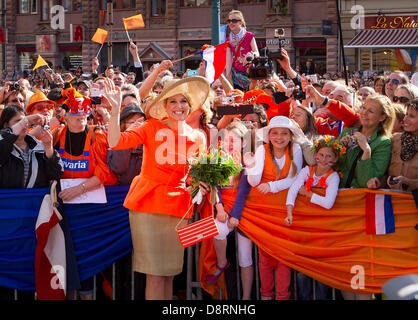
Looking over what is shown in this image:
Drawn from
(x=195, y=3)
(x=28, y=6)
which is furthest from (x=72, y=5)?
(x=195, y=3)

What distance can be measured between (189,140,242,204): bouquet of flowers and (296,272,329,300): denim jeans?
109 centimetres

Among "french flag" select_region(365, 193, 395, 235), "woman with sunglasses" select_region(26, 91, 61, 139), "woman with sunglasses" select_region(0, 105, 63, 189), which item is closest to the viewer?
"french flag" select_region(365, 193, 395, 235)

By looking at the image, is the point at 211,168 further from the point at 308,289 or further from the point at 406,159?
the point at 406,159

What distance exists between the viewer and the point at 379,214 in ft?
14.2

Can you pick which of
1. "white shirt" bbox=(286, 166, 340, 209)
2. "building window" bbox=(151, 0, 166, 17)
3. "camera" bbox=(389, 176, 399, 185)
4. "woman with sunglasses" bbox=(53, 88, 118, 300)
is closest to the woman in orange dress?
"woman with sunglasses" bbox=(53, 88, 118, 300)

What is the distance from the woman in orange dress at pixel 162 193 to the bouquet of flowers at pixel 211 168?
0.17m

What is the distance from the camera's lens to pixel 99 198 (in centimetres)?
469

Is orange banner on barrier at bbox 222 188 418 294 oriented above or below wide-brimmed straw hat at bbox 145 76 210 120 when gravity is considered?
below

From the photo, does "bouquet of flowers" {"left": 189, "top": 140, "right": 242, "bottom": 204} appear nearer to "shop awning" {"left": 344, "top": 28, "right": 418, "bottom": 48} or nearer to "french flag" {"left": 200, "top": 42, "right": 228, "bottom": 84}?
"french flag" {"left": 200, "top": 42, "right": 228, "bottom": 84}

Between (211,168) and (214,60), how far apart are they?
236 cm

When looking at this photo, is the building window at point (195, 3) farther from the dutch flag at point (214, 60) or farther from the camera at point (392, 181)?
the camera at point (392, 181)

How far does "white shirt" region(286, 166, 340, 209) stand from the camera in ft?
14.4

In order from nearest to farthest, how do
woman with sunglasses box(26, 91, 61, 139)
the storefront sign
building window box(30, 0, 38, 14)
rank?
1. woman with sunglasses box(26, 91, 61, 139)
2. the storefront sign
3. building window box(30, 0, 38, 14)
